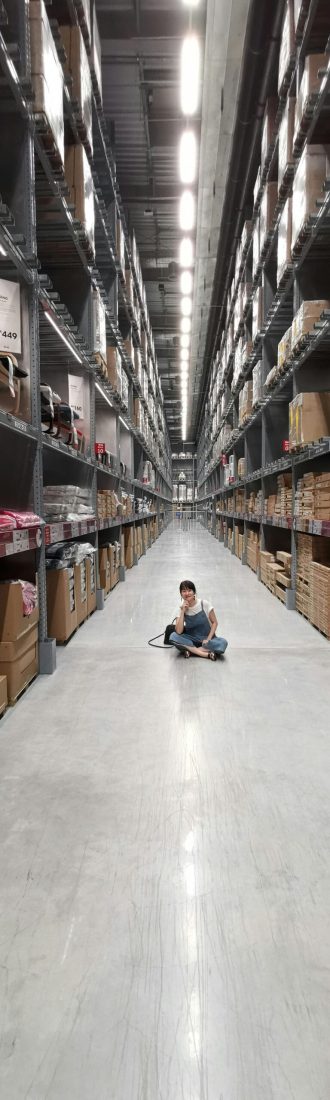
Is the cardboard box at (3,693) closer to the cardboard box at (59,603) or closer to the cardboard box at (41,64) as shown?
the cardboard box at (59,603)

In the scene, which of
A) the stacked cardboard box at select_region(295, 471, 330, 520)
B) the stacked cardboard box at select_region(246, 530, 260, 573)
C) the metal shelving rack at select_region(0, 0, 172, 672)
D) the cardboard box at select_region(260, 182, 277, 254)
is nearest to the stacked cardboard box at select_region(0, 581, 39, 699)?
the metal shelving rack at select_region(0, 0, 172, 672)

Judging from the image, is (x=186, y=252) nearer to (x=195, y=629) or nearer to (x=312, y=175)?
(x=312, y=175)

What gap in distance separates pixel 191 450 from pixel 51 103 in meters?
46.5

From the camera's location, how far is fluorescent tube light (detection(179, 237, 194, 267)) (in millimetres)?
10312

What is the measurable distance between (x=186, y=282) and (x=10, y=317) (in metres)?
10.3

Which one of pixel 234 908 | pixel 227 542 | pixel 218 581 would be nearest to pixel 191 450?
pixel 227 542

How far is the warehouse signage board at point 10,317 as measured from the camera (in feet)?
10.1

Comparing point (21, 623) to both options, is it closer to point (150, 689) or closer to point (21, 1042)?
point (150, 689)

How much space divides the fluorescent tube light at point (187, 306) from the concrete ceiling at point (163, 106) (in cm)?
123

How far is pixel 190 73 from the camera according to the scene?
6.28 meters

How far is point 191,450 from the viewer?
49625mm

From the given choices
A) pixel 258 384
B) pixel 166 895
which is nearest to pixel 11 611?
pixel 166 895

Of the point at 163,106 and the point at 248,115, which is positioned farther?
the point at 163,106

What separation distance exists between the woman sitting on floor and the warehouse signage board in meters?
1.92
